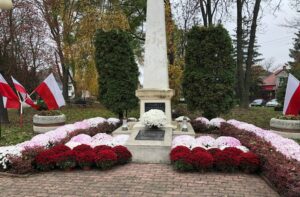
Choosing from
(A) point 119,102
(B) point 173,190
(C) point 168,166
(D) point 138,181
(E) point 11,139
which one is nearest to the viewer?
(B) point 173,190

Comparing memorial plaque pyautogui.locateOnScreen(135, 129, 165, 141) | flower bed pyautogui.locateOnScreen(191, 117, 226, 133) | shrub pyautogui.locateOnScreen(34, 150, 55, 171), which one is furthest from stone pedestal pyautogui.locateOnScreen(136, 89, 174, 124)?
shrub pyautogui.locateOnScreen(34, 150, 55, 171)

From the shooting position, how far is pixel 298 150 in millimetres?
8375

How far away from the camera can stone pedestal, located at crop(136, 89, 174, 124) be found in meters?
11.9

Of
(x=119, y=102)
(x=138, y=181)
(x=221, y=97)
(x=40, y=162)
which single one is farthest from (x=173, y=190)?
(x=119, y=102)

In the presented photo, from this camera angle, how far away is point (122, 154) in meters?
8.45

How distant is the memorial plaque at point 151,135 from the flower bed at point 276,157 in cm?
235

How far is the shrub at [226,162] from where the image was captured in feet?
25.3

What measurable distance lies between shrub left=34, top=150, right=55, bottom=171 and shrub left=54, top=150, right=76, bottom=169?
0.37ft

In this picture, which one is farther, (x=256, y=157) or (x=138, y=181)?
(x=256, y=157)

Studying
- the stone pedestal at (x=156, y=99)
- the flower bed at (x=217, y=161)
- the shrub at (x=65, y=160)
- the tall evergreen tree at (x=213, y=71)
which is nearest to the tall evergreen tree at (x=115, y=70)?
the tall evergreen tree at (x=213, y=71)

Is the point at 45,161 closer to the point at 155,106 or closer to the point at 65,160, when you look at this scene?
the point at 65,160

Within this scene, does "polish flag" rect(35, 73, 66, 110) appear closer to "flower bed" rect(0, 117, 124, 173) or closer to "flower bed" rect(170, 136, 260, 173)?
"flower bed" rect(0, 117, 124, 173)

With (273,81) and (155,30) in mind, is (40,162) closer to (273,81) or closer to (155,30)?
(155,30)

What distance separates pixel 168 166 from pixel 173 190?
1.86m
